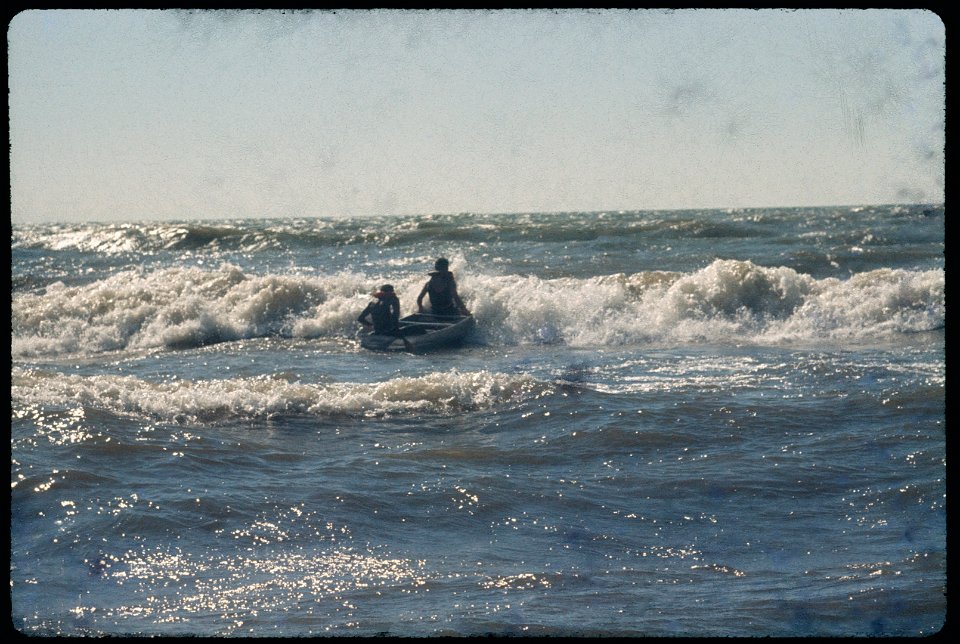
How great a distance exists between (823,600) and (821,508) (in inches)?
75.0

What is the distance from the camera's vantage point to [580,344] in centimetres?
1664

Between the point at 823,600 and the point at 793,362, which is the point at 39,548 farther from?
the point at 793,362

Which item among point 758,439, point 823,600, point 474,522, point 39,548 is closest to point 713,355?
point 758,439

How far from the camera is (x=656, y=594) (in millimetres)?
5629

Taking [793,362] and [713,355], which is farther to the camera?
[713,355]

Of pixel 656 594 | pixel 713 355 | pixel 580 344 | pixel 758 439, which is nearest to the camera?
pixel 656 594

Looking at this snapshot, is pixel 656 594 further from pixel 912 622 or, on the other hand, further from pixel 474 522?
pixel 474 522

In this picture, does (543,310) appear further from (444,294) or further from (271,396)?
(271,396)

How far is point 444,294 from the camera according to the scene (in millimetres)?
17078

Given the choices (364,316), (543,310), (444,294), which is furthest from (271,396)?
(543,310)

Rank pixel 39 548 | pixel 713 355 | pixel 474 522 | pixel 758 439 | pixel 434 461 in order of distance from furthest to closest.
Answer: pixel 713 355, pixel 758 439, pixel 434 461, pixel 474 522, pixel 39 548

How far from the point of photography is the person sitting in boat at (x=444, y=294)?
17.1 metres

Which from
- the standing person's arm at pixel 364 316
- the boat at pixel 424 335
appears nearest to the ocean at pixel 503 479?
the boat at pixel 424 335

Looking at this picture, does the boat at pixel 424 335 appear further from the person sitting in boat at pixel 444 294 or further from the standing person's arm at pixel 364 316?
the standing person's arm at pixel 364 316
